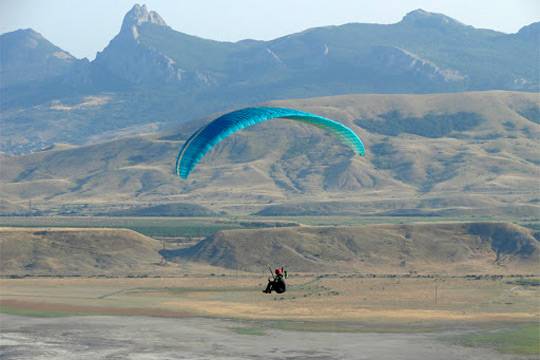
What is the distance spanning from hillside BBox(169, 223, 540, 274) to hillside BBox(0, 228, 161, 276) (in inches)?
175

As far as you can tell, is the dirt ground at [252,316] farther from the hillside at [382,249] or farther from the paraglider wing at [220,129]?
the paraglider wing at [220,129]

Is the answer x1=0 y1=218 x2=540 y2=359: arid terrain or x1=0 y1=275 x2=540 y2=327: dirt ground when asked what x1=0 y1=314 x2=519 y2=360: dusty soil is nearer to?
x1=0 y1=218 x2=540 y2=359: arid terrain

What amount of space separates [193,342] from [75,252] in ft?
163

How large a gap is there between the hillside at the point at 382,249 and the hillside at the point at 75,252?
446 centimetres

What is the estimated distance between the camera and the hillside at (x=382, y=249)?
361 feet

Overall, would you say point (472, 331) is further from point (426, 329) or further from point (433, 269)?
point (433, 269)

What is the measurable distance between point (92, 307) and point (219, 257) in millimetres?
34094

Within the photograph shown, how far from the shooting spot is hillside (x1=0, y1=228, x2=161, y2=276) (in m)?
107

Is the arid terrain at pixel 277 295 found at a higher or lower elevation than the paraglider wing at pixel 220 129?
lower

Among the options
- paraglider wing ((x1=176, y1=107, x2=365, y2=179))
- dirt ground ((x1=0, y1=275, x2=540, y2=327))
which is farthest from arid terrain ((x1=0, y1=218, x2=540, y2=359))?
paraglider wing ((x1=176, y1=107, x2=365, y2=179))

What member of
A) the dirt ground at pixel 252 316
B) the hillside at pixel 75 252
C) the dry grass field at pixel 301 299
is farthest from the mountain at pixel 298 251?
the dirt ground at pixel 252 316

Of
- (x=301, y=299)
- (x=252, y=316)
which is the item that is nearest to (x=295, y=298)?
(x=301, y=299)

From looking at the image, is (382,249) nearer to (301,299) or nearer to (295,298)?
(295,298)

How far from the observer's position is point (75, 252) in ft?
369
